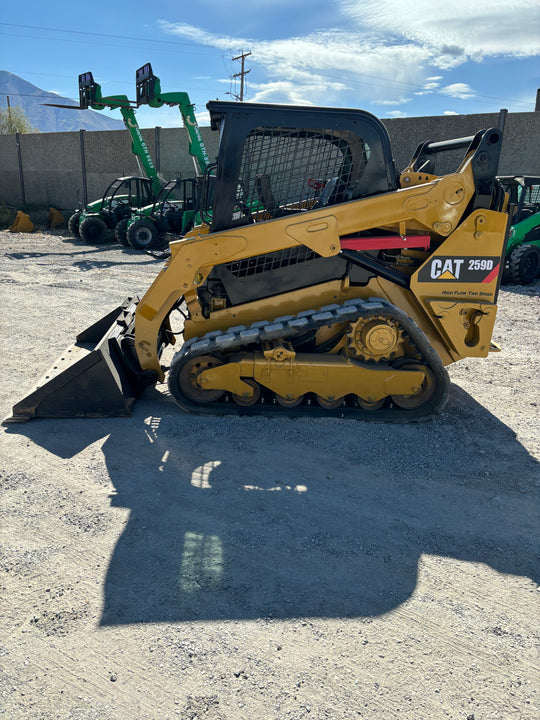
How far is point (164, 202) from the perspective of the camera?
16562 mm

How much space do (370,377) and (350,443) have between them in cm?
64

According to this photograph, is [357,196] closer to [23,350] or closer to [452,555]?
[452,555]

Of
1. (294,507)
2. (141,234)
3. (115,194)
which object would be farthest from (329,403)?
(115,194)

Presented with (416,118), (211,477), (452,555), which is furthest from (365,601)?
(416,118)

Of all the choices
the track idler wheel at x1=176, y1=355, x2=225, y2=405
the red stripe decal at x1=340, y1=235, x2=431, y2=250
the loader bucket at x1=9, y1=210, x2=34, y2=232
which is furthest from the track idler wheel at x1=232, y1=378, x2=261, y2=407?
the loader bucket at x1=9, y1=210, x2=34, y2=232

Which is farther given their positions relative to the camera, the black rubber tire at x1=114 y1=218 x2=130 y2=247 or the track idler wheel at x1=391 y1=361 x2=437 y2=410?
the black rubber tire at x1=114 y1=218 x2=130 y2=247

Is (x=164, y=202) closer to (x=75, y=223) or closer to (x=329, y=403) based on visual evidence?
(x=75, y=223)

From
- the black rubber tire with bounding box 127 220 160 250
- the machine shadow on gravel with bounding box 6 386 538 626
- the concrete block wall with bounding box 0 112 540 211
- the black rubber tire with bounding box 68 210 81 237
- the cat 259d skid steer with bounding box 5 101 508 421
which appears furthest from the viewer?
the black rubber tire with bounding box 68 210 81 237

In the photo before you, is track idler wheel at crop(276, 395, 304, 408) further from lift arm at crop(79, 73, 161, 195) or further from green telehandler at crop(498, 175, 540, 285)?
lift arm at crop(79, 73, 161, 195)

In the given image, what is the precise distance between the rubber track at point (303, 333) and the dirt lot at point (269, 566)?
0.12 metres

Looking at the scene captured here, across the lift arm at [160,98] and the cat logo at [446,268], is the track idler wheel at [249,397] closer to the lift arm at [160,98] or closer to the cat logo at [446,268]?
A: the cat logo at [446,268]

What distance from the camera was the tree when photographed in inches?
2399

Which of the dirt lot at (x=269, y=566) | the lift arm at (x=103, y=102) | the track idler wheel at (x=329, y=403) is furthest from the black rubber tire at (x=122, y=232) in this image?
the track idler wheel at (x=329, y=403)

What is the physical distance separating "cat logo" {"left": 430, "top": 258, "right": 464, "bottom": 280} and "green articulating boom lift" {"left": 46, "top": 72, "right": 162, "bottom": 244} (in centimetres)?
1383
